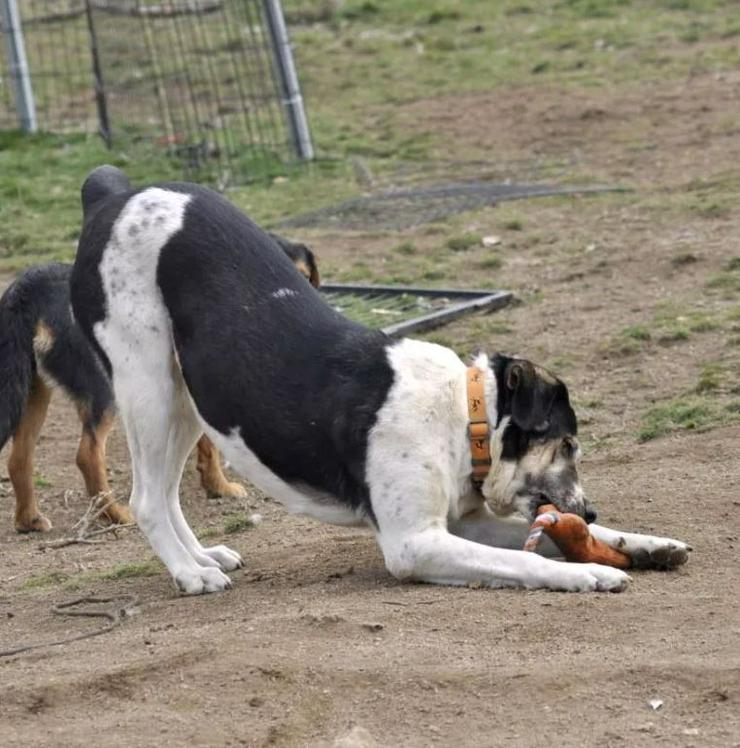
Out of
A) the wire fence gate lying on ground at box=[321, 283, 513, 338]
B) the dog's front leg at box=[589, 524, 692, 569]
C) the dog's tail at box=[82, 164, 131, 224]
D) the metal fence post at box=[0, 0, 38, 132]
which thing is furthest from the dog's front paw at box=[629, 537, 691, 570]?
the metal fence post at box=[0, 0, 38, 132]

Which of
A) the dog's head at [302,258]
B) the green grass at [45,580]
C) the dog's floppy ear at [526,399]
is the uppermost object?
the dog's head at [302,258]

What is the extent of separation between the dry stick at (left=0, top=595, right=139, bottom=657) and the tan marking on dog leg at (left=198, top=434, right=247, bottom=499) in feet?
5.69

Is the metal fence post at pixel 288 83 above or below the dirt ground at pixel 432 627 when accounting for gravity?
above

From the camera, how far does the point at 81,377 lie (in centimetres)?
791

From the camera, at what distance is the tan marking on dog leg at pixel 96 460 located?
800cm

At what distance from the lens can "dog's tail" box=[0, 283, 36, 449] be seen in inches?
306

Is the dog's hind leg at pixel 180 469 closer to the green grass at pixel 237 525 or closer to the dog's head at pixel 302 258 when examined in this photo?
the green grass at pixel 237 525

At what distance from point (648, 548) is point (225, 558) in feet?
5.35

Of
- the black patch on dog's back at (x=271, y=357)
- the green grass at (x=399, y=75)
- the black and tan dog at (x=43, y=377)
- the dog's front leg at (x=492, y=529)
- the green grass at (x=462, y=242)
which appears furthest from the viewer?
the green grass at (x=399, y=75)

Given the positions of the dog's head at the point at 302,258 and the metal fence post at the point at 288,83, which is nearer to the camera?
the dog's head at the point at 302,258

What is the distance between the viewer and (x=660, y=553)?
611cm

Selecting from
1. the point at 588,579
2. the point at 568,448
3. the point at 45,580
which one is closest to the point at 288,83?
the point at 45,580

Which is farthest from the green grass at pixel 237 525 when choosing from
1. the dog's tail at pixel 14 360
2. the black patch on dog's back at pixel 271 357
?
the black patch on dog's back at pixel 271 357

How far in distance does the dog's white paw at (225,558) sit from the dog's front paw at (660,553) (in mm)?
1523
